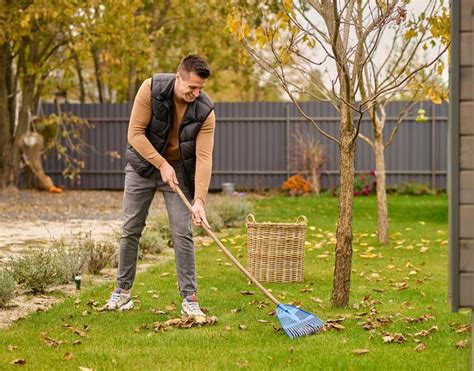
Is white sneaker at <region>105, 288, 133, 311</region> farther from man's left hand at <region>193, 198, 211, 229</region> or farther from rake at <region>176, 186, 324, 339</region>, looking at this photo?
rake at <region>176, 186, 324, 339</region>

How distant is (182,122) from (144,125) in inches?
11.2

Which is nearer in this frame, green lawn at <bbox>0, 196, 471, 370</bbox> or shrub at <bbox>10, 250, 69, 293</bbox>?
green lawn at <bbox>0, 196, 471, 370</bbox>

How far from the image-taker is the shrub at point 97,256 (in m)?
8.67

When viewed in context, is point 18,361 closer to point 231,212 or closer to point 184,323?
point 184,323

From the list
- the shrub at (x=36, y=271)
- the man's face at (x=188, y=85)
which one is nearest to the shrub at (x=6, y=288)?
the shrub at (x=36, y=271)

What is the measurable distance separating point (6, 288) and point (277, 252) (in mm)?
2530

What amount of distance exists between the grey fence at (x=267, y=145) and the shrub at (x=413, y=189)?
0.60 meters

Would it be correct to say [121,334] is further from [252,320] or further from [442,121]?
[442,121]

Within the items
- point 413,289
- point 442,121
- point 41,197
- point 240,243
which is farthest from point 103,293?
point 442,121

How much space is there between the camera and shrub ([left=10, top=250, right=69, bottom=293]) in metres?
7.59

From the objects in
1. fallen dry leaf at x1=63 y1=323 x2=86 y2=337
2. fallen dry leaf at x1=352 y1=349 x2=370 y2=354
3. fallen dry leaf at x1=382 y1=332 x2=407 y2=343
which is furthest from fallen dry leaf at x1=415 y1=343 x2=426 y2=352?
fallen dry leaf at x1=63 y1=323 x2=86 y2=337

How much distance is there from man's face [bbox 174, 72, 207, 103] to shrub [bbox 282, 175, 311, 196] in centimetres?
1434

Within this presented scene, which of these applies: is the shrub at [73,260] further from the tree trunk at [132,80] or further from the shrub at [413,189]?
the tree trunk at [132,80]

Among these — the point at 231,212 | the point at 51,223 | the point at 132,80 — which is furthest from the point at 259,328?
the point at 132,80
